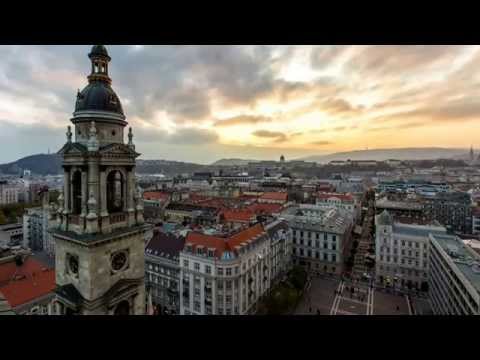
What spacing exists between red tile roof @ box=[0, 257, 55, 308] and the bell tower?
1020 cm

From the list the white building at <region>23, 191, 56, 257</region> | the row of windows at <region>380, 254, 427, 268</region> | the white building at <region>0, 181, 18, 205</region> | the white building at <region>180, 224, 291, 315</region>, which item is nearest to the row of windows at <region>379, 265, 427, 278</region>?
the row of windows at <region>380, 254, 427, 268</region>

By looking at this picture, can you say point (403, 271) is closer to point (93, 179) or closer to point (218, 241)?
point (218, 241)

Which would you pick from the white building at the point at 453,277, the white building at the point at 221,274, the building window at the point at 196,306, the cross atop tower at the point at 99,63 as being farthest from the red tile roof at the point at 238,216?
the cross atop tower at the point at 99,63

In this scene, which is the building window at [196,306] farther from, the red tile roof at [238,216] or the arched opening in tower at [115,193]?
the red tile roof at [238,216]

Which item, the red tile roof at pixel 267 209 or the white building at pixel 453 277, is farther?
the red tile roof at pixel 267 209

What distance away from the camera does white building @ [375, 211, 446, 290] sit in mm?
22797

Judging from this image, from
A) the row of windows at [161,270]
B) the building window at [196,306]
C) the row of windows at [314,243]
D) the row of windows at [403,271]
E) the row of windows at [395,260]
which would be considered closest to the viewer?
the building window at [196,306]

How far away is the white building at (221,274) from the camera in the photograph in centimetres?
1661

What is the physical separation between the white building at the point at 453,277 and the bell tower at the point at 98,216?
14408mm
